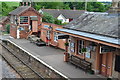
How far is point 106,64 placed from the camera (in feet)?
41.7

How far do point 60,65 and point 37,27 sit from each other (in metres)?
15.6

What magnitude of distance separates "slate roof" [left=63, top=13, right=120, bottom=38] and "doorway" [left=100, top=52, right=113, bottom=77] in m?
1.37

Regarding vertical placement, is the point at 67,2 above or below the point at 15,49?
above

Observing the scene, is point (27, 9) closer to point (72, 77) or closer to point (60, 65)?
point (60, 65)

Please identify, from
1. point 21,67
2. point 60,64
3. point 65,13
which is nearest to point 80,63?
point 60,64

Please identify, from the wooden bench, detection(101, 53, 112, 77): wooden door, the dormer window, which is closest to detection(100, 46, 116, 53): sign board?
detection(101, 53, 112, 77): wooden door

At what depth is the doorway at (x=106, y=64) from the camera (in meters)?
12.3

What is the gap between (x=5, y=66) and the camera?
17.0m

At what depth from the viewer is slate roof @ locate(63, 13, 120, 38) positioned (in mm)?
12345

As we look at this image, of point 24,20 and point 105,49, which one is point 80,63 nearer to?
point 105,49

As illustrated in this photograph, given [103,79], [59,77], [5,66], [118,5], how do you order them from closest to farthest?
[103,79]
[59,77]
[118,5]
[5,66]

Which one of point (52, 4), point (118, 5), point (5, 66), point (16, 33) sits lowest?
point (5, 66)

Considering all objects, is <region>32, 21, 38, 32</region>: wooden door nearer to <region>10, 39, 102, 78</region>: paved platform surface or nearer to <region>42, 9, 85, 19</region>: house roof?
<region>10, 39, 102, 78</region>: paved platform surface

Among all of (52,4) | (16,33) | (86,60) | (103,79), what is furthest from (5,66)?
(52,4)
